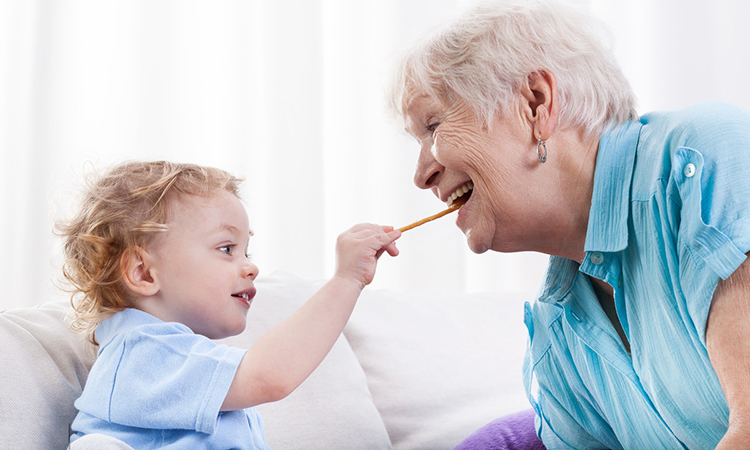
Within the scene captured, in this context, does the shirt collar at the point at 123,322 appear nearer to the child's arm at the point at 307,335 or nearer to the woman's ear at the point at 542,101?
the child's arm at the point at 307,335

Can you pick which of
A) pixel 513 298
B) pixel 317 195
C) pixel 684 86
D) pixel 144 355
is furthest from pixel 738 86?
pixel 144 355

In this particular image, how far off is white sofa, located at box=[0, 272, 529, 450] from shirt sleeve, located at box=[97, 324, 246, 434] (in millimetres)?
175

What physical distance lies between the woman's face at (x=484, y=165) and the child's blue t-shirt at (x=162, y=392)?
49cm

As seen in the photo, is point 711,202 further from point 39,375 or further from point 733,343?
point 39,375

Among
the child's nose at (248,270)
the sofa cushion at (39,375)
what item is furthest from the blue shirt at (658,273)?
the sofa cushion at (39,375)

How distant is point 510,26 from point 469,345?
0.93 metres

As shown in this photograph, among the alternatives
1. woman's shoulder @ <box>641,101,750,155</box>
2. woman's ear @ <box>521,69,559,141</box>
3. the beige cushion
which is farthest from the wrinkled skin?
the beige cushion

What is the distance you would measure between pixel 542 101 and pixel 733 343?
Answer: 1.62ft

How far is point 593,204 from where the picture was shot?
1.03m

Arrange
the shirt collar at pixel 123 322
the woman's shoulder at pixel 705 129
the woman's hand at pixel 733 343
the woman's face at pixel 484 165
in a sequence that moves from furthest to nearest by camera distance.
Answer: the woman's face at pixel 484 165 → the shirt collar at pixel 123 322 → the woman's shoulder at pixel 705 129 → the woman's hand at pixel 733 343

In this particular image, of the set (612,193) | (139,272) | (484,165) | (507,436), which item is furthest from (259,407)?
(612,193)

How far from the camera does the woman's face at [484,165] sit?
1.09 metres

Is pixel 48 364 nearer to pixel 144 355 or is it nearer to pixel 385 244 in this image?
pixel 144 355

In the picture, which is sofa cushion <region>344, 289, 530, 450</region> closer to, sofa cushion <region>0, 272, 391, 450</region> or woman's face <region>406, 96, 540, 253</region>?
sofa cushion <region>0, 272, 391, 450</region>
